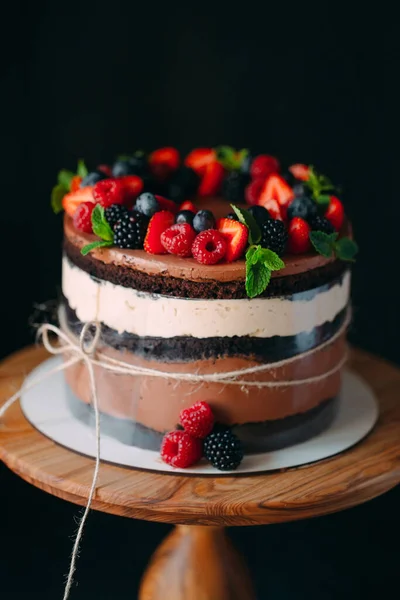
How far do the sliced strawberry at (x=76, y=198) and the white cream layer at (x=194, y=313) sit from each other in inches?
7.1

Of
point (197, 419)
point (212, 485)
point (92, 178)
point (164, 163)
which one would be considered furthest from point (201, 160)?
point (212, 485)

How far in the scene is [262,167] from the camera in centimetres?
261

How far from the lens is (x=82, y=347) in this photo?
226cm

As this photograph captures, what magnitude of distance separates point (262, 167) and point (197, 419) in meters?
0.77

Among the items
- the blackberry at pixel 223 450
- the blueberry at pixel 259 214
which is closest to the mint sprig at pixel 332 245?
the blueberry at pixel 259 214

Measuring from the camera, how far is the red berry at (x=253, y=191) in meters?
2.51

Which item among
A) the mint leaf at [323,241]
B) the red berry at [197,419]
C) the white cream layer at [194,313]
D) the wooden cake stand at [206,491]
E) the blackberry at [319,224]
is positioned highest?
the blackberry at [319,224]

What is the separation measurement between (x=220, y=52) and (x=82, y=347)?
1.34m

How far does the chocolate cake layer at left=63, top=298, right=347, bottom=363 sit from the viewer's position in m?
2.15

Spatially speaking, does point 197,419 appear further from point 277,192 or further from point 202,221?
point 277,192

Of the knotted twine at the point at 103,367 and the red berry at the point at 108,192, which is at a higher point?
the red berry at the point at 108,192

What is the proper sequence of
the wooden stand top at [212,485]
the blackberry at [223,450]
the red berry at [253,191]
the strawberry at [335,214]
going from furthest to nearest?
the red berry at [253,191] < the strawberry at [335,214] < the blackberry at [223,450] < the wooden stand top at [212,485]

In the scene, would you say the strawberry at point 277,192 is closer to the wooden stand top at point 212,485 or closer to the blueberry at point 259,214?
the blueberry at point 259,214

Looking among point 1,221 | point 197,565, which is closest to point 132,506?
point 197,565
